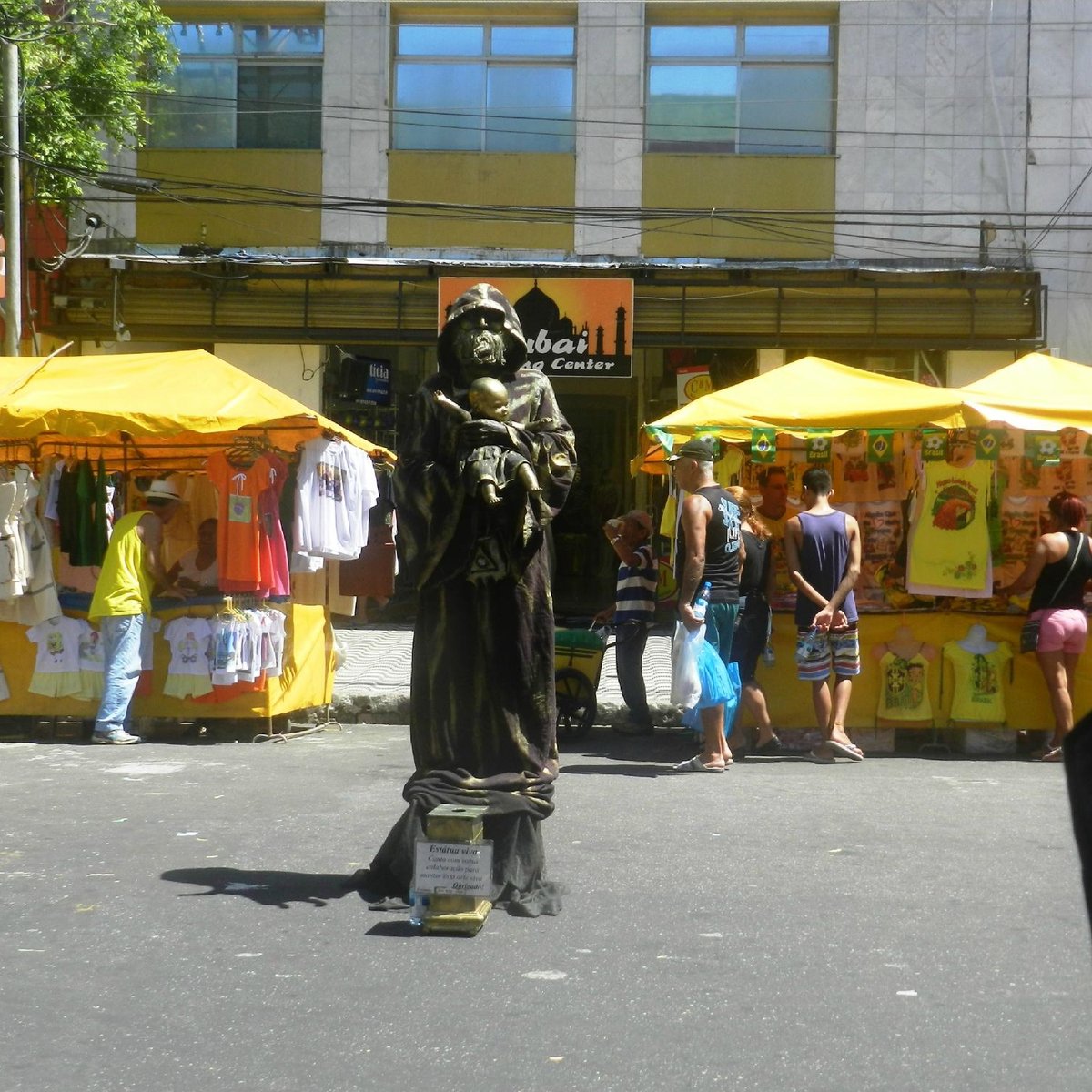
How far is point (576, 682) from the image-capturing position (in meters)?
11.7

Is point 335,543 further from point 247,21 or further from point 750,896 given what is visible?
point 247,21

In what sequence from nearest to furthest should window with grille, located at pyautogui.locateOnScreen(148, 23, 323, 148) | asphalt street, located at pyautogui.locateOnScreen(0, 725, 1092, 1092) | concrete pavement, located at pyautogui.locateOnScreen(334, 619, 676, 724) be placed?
asphalt street, located at pyautogui.locateOnScreen(0, 725, 1092, 1092) < concrete pavement, located at pyautogui.locateOnScreen(334, 619, 676, 724) < window with grille, located at pyautogui.locateOnScreen(148, 23, 323, 148)

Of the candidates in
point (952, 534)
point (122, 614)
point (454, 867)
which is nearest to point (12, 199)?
point (122, 614)

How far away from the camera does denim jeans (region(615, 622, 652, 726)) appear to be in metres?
11.7

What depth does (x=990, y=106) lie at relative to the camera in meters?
19.2

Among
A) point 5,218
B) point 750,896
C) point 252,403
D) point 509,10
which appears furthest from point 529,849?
point 509,10

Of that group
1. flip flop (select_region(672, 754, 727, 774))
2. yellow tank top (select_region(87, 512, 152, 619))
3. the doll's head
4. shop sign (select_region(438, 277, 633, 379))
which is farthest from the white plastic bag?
shop sign (select_region(438, 277, 633, 379))

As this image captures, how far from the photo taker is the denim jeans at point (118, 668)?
11.1 meters

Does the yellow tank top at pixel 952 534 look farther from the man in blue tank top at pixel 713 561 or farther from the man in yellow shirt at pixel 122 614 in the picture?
the man in yellow shirt at pixel 122 614

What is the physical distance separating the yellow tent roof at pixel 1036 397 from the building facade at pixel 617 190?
7772 mm

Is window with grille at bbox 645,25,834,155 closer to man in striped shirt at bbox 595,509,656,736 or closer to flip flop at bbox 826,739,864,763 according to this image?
man in striped shirt at bbox 595,509,656,736

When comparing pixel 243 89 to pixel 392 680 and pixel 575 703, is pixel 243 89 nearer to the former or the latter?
pixel 392 680

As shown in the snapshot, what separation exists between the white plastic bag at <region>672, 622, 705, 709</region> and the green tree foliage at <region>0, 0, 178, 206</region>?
10.9 metres

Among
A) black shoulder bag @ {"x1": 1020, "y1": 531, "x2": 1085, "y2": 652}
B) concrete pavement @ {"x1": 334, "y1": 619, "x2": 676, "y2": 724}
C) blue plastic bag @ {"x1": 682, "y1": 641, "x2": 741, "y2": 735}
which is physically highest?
black shoulder bag @ {"x1": 1020, "y1": 531, "x2": 1085, "y2": 652}
